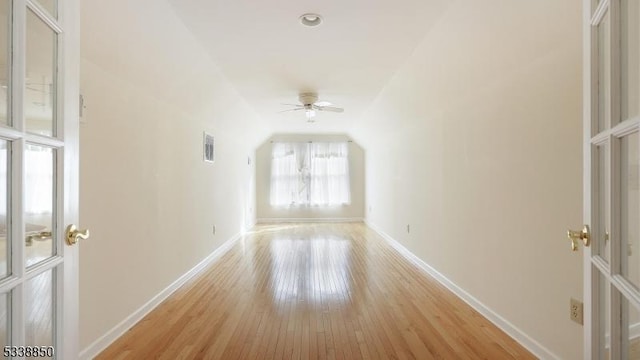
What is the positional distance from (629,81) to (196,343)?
8.25 ft

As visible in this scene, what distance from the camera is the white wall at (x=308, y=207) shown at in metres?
8.73

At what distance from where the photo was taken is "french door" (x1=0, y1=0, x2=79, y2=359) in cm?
81

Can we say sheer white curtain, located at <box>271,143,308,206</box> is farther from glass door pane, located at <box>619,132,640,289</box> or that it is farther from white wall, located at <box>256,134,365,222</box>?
glass door pane, located at <box>619,132,640,289</box>

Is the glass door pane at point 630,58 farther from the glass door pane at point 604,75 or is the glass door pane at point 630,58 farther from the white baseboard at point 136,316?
the white baseboard at point 136,316

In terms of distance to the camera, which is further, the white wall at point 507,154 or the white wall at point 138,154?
the white wall at point 138,154

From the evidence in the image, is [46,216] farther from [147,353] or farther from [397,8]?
[397,8]

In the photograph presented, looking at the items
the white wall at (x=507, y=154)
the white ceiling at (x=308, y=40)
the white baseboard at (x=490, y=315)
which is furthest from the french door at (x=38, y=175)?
the white baseboard at (x=490, y=315)

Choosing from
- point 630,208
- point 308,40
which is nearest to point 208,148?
point 308,40

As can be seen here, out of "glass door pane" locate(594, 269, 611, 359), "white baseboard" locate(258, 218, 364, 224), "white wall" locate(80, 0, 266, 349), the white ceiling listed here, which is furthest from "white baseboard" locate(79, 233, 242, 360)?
"white baseboard" locate(258, 218, 364, 224)

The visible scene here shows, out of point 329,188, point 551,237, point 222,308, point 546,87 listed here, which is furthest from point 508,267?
point 329,188

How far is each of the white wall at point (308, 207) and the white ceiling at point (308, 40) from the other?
389 centimetres

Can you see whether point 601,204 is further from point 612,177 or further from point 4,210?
point 4,210

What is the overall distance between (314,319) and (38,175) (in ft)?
6.98

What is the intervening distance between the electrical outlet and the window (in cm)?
699
